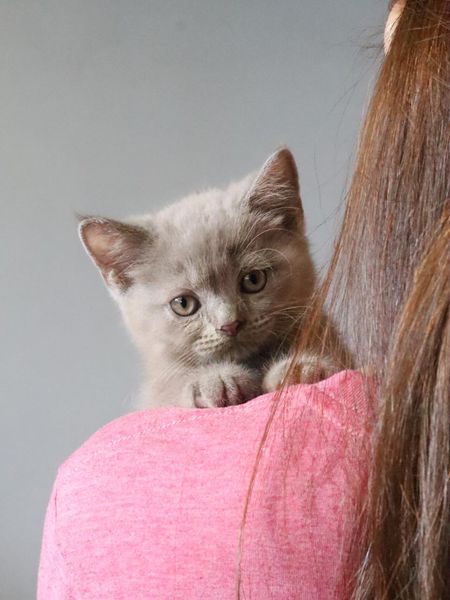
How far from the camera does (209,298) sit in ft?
3.55

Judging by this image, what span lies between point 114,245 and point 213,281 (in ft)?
0.76

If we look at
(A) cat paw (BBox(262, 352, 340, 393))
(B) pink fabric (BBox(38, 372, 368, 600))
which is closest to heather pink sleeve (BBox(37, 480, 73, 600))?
(B) pink fabric (BBox(38, 372, 368, 600))

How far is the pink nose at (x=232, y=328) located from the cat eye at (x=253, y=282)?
7 centimetres

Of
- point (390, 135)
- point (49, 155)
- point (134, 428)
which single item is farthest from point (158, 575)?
point (49, 155)

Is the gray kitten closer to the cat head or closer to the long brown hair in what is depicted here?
the cat head

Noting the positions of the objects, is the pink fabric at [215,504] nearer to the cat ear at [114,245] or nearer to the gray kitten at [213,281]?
the gray kitten at [213,281]

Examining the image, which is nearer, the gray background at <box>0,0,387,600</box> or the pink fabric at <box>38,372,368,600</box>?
the pink fabric at <box>38,372,368,600</box>

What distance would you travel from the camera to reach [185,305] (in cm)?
114

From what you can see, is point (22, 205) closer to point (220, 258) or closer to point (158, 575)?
point (220, 258)

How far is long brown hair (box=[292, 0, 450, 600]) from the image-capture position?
0.44 m

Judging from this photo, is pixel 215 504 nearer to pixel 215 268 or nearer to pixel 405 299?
pixel 405 299

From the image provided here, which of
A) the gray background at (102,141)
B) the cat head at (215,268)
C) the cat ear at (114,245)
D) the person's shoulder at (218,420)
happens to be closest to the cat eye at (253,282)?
the cat head at (215,268)

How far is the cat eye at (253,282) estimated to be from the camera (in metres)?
1.09

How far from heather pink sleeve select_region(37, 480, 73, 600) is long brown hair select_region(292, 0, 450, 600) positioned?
0.96 ft
